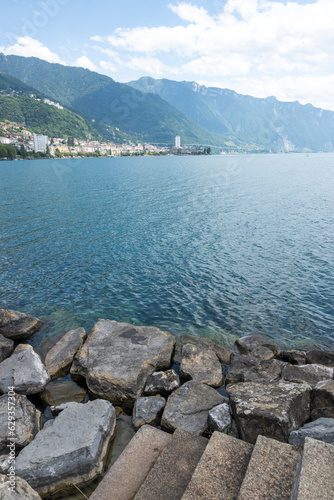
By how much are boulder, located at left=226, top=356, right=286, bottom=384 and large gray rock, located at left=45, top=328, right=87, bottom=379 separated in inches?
313

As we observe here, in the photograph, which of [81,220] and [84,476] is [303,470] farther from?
[81,220]

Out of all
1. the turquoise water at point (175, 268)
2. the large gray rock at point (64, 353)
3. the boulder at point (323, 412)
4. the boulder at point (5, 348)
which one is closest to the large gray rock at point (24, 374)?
the large gray rock at point (64, 353)

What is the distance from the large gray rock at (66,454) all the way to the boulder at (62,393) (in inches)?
101

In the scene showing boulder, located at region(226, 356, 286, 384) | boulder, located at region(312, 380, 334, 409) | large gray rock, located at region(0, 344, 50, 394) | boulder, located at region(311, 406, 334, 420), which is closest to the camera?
boulder, located at region(311, 406, 334, 420)

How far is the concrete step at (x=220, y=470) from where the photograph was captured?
6250 mm

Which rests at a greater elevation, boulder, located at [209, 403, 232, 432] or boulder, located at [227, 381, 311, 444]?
boulder, located at [227, 381, 311, 444]

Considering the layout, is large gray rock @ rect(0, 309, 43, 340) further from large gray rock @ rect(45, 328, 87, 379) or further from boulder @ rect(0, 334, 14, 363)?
large gray rock @ rect(45, 328, 87, 379)

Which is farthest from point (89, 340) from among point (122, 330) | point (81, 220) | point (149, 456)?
point (81, 220)

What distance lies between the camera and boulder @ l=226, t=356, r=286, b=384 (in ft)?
43.8

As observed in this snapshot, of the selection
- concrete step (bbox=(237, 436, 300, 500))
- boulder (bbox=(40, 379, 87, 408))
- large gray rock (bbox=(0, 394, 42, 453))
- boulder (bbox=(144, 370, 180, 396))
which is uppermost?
concrete step (bbox=(237, 436, 300, 500))

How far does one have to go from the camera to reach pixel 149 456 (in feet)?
28.1

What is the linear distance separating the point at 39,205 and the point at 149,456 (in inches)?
1985

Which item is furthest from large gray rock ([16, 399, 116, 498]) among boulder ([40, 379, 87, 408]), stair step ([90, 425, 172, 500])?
boulder ([40, 379, 87, 408])

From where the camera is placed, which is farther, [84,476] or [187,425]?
[187,425]
